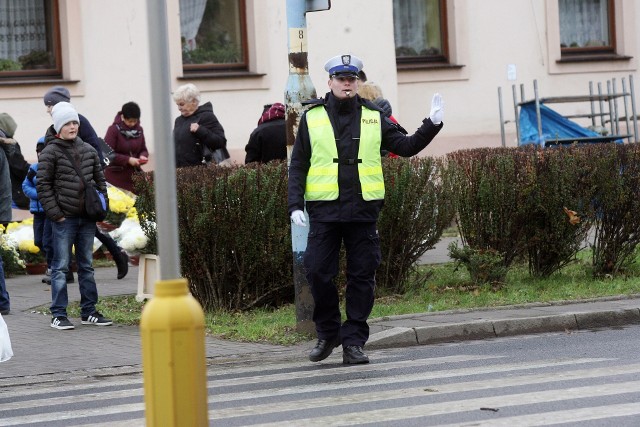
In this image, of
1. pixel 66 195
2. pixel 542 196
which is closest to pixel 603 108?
pixel 542 196

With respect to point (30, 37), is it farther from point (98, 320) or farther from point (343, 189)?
point (343, 189)

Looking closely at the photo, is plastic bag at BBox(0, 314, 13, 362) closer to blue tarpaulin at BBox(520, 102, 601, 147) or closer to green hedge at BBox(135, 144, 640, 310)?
green hedge at BBox(135, 144, 640, 310)

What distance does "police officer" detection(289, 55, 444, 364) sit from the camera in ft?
29.9

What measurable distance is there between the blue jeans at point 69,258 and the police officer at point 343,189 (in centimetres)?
261

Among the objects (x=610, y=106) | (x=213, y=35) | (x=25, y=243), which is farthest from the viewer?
(x=610, y=106)

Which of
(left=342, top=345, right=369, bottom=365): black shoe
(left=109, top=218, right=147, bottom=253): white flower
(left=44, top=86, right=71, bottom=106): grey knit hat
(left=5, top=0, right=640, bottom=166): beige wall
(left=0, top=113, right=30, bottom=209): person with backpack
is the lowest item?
(left=342, top=345, right=369, bottom=365): black shoe

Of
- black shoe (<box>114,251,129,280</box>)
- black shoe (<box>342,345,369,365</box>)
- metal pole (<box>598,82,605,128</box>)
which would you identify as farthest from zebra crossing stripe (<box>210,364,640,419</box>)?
metal pole (<box>598,82,605,128</box>)

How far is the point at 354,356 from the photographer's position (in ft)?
30.0

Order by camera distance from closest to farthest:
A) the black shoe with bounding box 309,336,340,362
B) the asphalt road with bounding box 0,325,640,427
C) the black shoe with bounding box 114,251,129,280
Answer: the asphalt road with bounding box 0,325,640,427 < the black shoe with bounding box 309,336,340,362 < the black shoe with bounding box 114,251,129,280

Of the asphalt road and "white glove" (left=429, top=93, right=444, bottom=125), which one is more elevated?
"white glove" (left=429, top=93, right=444, bottom=125)

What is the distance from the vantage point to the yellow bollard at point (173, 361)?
4.88 metres

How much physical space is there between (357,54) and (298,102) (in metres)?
9.25

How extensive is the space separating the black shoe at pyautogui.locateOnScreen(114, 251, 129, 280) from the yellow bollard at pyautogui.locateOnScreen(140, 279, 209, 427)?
9.46m

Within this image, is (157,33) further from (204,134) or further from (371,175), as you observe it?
(204,134)
